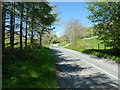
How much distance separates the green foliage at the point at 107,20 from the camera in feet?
35.4

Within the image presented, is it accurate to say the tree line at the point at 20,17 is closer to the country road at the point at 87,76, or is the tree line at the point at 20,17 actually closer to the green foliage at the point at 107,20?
the country road at the point at 87,76

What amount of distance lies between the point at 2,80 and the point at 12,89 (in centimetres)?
89

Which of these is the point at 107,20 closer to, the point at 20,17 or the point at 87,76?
the point at 87,76

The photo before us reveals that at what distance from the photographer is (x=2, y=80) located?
13.1ft

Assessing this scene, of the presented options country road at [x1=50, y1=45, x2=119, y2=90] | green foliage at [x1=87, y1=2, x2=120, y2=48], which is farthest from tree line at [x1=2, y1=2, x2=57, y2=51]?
green foliage at [x1=87, y1=2, x2=120, y2=48]

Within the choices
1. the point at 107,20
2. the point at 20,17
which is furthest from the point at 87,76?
the point at 107,20

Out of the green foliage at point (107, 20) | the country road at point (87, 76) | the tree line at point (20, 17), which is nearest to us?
the country road at point (87, 76)

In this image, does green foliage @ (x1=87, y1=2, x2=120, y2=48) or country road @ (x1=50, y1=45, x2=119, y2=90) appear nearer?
country road @ (x1=50, y1=45, x2=119, y2=90)

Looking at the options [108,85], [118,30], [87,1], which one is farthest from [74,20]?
[108,85]

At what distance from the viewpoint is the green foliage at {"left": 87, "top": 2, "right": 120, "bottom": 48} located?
10805mm

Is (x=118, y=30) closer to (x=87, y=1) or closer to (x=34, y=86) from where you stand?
(x=87, y=1)

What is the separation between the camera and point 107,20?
38.9 feet

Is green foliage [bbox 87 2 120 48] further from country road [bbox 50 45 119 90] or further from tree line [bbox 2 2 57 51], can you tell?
tree line [bbox 2 2 57 51]

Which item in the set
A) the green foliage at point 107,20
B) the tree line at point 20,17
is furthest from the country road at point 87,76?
the tree line at point 20,17
